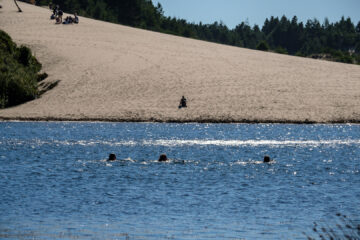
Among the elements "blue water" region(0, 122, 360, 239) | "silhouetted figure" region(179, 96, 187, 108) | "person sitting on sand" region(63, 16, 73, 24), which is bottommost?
"blue water" region(0, 122, 360, 239)

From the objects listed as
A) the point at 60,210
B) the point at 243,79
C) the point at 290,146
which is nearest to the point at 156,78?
the point at 243,79

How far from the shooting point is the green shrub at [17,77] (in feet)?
250

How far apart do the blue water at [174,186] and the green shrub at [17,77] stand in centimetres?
2415

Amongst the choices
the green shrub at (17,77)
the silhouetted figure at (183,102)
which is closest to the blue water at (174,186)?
the silhouetted figure at (183,102)

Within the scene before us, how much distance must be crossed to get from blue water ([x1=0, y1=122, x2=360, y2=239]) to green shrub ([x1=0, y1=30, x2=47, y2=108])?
2415 cm

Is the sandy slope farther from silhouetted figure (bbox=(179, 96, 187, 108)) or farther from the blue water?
the blue water

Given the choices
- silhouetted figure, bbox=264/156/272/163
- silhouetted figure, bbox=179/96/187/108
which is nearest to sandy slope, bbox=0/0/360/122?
silhouetted figure, bbox=179/96/187/108

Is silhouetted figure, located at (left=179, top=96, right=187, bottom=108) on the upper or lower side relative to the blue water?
upper

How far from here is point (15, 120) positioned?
6938cm

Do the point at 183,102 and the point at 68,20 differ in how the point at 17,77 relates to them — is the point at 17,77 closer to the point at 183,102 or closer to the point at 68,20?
the point at 183,102

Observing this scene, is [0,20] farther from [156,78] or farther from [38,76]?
[156,78]

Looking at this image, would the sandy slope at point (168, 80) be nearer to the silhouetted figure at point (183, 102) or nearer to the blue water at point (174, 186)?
the silhouetted figure at point (183, 102)

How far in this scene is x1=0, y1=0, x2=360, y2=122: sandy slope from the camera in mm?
70688

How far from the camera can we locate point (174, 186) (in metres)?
26.7
